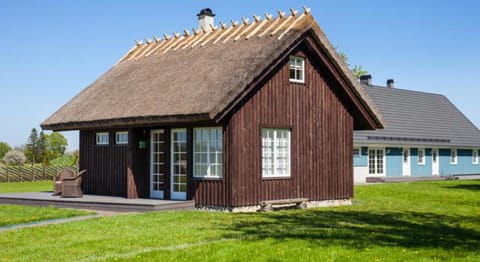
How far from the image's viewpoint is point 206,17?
2369 centimetres

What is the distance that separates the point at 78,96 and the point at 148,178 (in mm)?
5239

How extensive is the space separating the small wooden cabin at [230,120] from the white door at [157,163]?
0.11 feet

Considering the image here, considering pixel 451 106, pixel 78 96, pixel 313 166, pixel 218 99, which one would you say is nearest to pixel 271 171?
pixel 313 166

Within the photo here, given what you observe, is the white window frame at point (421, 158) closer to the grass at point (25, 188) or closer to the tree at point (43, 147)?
the grass at point (25, 188)

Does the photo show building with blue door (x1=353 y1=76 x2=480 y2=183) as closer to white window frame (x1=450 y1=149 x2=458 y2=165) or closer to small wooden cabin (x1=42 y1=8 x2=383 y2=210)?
white window frame (x1=450 y1=149 x2=458 y2=165)

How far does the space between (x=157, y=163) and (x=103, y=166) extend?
2.58m

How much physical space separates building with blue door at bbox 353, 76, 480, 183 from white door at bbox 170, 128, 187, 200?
19343 mm

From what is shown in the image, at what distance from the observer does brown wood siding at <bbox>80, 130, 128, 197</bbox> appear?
21.4m

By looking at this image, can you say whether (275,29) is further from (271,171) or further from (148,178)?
(148,178)

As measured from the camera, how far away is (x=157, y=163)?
20.6 metres

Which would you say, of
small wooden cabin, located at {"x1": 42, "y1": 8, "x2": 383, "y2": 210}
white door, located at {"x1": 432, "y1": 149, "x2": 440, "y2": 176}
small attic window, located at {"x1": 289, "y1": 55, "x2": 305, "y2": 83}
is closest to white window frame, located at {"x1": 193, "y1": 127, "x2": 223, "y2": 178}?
small wooden cabin, located at {"x1": 42, "y1": 8, "x2": 383, "y2": 210}

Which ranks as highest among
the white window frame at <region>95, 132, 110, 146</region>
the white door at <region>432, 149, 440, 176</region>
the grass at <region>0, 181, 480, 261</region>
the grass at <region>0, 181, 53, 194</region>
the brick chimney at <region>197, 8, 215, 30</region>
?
the brick chimney at <region>197, 8, 215, 30</region>

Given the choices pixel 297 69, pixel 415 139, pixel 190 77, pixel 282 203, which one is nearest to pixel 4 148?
pixel 415 139

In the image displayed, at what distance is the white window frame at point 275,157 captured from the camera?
62.4 ft
